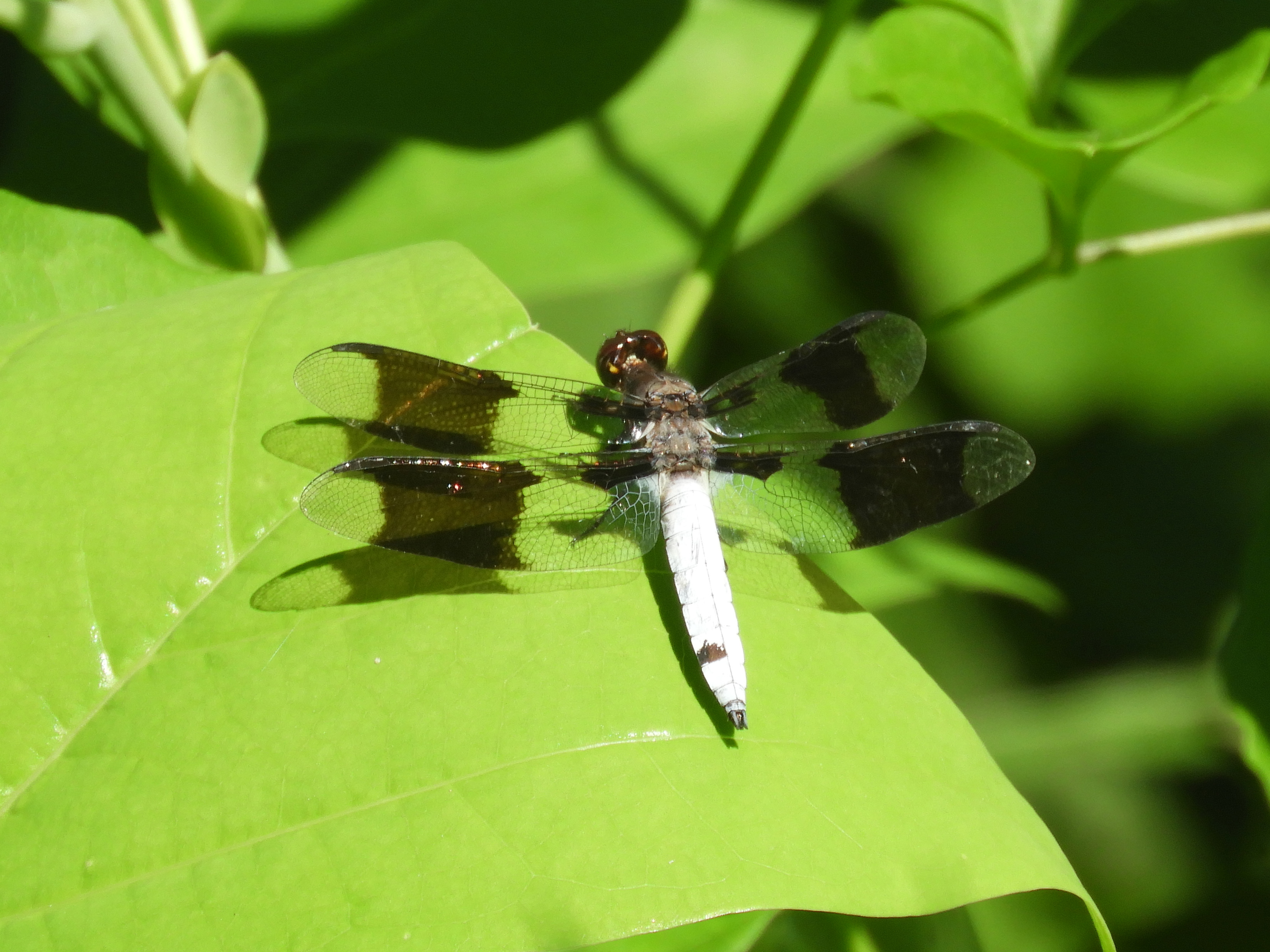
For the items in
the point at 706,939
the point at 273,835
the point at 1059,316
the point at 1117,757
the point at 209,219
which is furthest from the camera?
the point at 1059,316

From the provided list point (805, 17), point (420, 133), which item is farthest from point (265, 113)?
point (805, 17)

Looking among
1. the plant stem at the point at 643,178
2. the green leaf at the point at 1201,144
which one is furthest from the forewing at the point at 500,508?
the green leaf at the point at 1201,144

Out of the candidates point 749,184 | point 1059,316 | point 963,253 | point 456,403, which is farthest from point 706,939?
point 1059,316

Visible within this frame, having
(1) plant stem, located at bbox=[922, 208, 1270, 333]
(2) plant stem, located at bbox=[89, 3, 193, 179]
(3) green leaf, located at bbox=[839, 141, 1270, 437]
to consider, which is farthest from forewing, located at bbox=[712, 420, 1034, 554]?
(3) green leaf, located at bbox=[839, 141, 1270, 437]

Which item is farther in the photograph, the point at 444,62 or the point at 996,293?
the point at 444,62

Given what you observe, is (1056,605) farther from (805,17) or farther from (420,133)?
(420,133)

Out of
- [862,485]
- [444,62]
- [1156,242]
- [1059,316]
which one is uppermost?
[444,62]

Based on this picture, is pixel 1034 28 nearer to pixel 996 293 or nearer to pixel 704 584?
pixel 996 293

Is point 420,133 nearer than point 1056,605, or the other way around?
point 420,133
